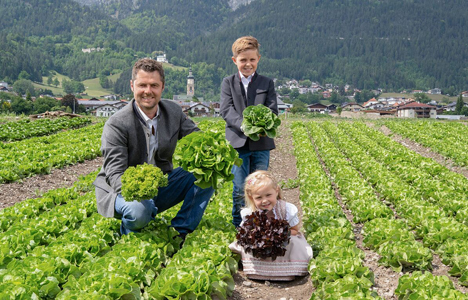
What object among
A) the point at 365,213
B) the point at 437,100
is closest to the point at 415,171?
the point at 365,213

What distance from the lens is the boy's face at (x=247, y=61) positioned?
5.39m

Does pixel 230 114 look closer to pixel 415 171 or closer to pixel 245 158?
pixel 245 158

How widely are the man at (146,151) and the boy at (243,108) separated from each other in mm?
532

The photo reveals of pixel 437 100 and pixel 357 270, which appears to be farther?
pixel 437 100

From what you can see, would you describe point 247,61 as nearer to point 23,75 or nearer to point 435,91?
point 23,75

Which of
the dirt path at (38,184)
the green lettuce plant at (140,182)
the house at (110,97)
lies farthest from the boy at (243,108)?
the house at (110,97)

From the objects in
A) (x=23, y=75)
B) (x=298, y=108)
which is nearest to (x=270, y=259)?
(x=298, y=108)

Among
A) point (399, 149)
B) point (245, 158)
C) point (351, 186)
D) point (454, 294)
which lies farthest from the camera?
point (399, 149)

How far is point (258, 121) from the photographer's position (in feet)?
17.1

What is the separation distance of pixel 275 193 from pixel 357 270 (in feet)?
3.82

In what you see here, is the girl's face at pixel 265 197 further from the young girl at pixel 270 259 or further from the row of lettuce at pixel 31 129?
the row of lettuce at pixel 31 129

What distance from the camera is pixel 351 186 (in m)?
8.57

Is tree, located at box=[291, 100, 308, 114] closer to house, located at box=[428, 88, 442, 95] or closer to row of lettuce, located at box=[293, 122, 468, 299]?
row of lettuce, located at box=[293, 122, 468, 299]

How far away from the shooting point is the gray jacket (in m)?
4.82
